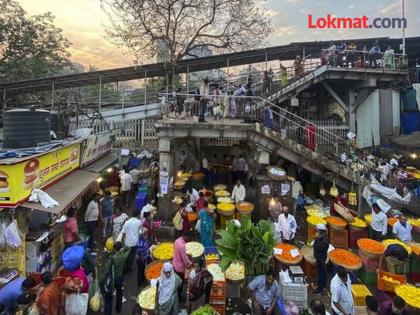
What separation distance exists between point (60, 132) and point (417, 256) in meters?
12.7

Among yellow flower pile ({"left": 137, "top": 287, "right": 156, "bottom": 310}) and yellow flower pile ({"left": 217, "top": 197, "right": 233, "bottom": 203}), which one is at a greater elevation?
yellow flower pile ({"left": 217, "top": 197, "right": 233, "bottom": 203})

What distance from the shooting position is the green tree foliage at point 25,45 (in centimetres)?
2117

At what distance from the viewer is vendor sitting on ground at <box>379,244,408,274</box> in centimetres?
739

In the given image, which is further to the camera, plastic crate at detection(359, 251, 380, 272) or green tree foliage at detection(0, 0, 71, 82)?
green tree foliage at detection(0, 0, 71, 82)

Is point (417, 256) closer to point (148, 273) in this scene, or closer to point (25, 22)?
point (148, 273)

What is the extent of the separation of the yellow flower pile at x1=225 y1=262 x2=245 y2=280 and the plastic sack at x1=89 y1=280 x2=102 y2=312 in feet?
9.26

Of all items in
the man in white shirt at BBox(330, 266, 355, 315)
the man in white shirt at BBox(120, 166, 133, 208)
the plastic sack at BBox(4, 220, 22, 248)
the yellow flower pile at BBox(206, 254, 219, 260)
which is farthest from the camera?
the man in white shirt at BBox(120, 166, 133, 208)

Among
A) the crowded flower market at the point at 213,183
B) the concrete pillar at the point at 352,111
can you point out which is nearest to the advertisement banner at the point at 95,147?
the crowded flower market at the point at 213,183

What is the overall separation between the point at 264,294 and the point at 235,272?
4.34 feet

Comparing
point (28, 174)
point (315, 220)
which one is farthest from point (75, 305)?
point (315, 220)

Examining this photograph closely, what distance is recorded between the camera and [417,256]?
8141mm

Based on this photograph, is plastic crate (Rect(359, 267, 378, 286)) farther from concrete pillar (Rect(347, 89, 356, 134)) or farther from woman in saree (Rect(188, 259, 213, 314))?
concrete pillar (Rect(347, 89, 356, 134))

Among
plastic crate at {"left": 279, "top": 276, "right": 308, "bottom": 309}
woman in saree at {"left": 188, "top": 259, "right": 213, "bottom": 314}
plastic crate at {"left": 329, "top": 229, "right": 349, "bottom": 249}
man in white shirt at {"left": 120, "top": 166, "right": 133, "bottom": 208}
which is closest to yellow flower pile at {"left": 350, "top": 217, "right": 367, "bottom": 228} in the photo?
plastic crate at {"left": 329, "top": 229, "right": 349, "bottom": 249}

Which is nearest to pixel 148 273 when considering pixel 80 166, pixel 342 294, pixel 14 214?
pixel 14 214
